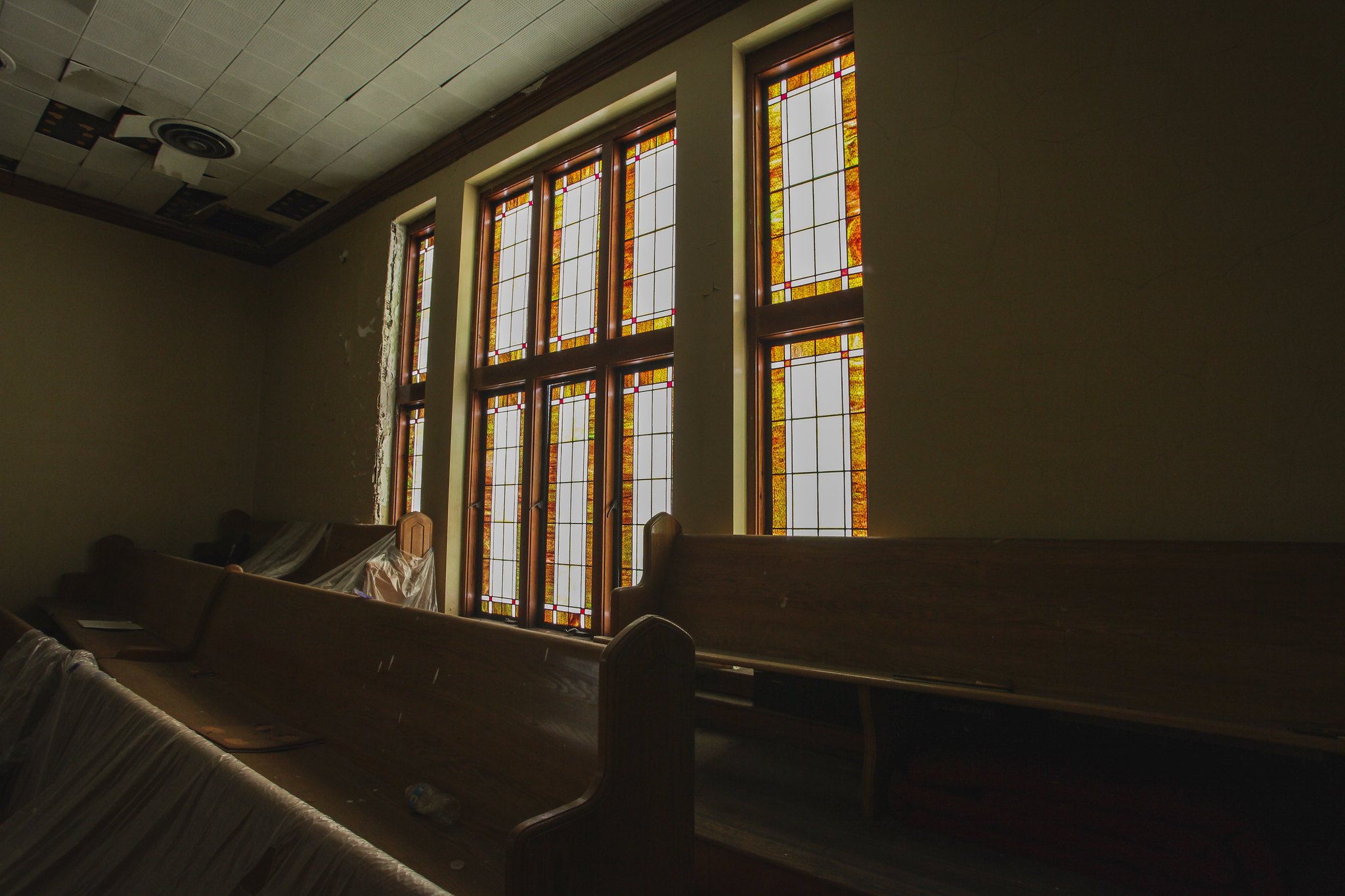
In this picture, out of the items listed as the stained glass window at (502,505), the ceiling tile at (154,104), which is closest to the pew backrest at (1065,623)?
the stained glass window at (502,505)

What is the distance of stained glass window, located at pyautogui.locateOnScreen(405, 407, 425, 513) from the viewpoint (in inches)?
172

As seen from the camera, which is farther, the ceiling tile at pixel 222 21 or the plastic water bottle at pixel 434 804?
the ceiling tile at pixel 222 21

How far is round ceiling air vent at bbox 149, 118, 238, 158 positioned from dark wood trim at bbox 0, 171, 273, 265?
1.23 m

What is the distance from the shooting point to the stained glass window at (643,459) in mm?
3088

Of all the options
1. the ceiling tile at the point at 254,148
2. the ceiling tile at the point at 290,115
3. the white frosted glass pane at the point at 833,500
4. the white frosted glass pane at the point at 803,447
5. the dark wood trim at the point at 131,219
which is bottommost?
the white frosted glass pane at the point at 833,500

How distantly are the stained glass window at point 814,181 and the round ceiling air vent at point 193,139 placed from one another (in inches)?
135

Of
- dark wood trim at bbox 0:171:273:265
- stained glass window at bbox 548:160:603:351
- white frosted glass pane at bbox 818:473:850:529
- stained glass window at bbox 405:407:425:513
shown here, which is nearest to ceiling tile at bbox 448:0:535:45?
stained glass window at bbox 548:160:603:351

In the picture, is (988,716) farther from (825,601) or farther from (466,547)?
(466,547)

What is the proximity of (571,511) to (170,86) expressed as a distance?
3163mm

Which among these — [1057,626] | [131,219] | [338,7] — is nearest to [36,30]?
[338,7]

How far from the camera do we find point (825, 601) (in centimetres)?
206

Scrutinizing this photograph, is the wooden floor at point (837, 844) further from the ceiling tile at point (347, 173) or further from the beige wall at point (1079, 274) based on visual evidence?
the ceiling tile at point (347, 173)

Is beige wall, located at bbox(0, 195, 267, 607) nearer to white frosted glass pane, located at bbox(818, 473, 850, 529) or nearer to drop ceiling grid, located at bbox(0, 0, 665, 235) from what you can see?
drop ceiling grid, located at bbox(0, 0, 665, 235)

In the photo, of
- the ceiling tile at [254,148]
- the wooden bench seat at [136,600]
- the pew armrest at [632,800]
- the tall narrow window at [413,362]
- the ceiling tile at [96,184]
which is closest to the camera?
the pew armrest at [632,800]
